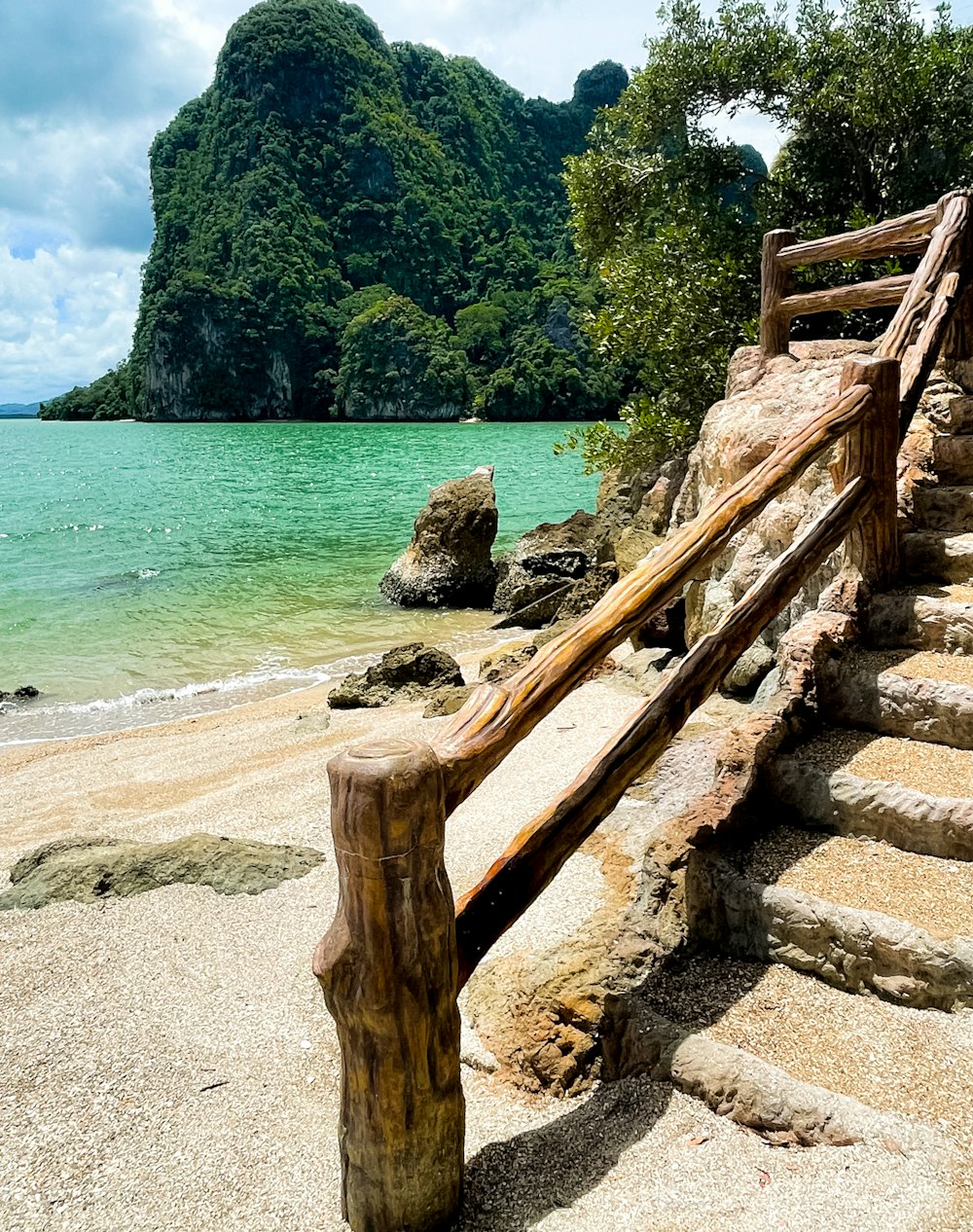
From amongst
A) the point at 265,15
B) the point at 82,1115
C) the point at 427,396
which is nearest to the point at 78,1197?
the point at 82,1115

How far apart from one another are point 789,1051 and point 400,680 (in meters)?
5.99

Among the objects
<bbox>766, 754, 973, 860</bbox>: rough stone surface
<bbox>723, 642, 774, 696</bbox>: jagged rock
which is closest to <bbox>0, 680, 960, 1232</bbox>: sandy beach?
<bbox>766, 754, 973, 860</bbox>: rough stone surface

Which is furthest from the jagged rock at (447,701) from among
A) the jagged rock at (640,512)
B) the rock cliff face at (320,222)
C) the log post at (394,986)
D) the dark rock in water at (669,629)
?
the rock cliff face at (320,222)

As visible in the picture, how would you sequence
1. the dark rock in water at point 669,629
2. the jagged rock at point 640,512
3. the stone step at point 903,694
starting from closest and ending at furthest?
the stone step at point 903,694, the dark rock in water at point 669,629, the jagged rock at point 640,512

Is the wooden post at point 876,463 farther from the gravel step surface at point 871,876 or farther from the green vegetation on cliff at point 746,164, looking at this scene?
the green vegetation on cliff at point 746,164

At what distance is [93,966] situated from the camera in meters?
3.42

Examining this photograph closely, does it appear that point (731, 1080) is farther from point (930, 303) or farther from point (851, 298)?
point (851, 298)

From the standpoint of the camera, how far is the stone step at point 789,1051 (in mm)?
2148

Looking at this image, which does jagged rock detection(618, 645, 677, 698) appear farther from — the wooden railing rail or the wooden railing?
the wooden railing

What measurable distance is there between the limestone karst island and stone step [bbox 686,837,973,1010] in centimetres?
1

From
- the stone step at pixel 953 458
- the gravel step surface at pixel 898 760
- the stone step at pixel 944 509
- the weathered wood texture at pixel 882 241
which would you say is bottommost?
the gravel step surface at pixel 898 760

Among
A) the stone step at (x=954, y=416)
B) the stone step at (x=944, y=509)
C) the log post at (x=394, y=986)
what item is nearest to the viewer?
the log post at (x=394, y=986)

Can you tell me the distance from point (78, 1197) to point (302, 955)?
1.21 m

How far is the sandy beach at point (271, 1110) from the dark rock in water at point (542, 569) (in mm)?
7337
